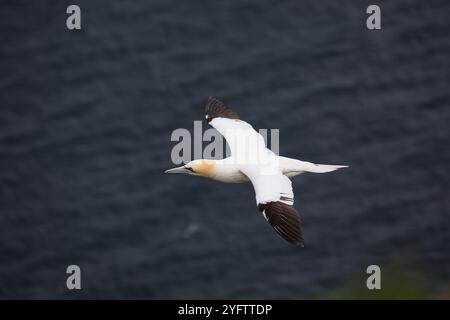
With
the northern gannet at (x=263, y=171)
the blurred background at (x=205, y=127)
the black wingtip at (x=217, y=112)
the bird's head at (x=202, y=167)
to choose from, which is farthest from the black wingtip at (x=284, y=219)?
the blurred background at (x=205, y=127)

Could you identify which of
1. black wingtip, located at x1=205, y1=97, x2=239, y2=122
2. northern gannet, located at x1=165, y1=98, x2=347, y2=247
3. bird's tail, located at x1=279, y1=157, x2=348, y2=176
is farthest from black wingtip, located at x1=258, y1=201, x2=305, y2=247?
black wingtip, located at x1=205, y1=97, x2=239, y2=122

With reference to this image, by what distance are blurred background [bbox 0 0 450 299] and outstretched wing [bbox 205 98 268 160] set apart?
15201 mm

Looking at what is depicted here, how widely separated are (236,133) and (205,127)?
744 inches

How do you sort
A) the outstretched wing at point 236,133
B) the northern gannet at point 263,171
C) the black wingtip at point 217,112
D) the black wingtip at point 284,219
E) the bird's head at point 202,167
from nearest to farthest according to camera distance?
the black wingtip at point 284,219 < the northern gannet at point 263,171 < the bird's head at point 202,167 < the outstretched wing at point 236,133 < the black wingtip at point 217,112

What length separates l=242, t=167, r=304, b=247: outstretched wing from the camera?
2702 centimetres

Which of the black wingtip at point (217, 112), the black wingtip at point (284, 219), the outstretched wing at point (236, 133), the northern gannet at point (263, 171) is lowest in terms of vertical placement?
the black wingtip at point (284, 219)

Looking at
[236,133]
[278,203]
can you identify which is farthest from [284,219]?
[236,133]

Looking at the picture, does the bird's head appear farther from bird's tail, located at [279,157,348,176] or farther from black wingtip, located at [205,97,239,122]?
black wingtip, located at [205,97,239,122]

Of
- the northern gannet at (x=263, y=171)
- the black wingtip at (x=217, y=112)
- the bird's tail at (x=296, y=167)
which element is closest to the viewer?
the northern gannet at (x=263, y=171)

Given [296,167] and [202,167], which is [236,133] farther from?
[296,167]

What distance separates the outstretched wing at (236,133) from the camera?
3009 cm

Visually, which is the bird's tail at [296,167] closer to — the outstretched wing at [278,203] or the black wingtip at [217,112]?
the outstretched wing at [278,203]

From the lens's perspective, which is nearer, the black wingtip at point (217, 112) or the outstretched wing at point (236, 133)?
the outstretched wing at point (236, 133)

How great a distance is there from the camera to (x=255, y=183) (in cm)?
2831
